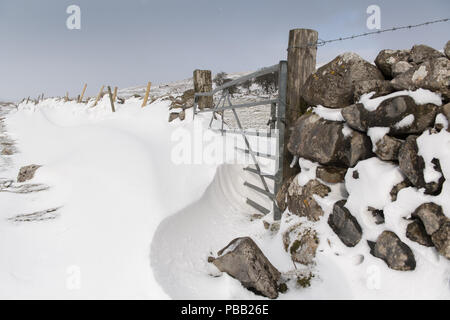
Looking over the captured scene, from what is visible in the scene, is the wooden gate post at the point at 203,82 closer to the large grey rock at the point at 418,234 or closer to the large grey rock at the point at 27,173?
the large grey rock at the point at 27,173

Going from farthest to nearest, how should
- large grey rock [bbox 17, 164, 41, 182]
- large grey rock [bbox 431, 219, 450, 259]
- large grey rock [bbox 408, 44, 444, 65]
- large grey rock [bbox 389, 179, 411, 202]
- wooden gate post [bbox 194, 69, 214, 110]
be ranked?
1. wooden gate post [bbox 194, 69, 214, 110]
2. large grey rock [bbox 17, 164, 41, 182]
3. large grey rock [bbox 408, 44, 444, 65]
4. large grey rock [bbox 389, 179, 411, 202]
5. large grey rock [bbox 431, 219, 450, 259]

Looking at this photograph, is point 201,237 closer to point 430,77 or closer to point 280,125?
point 280,125

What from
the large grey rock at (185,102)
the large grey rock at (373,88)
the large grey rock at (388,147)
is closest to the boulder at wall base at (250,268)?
the large grey rock at (388,147)

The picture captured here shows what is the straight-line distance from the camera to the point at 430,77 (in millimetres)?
2592

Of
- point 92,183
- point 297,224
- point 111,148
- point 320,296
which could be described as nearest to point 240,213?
point 297,224

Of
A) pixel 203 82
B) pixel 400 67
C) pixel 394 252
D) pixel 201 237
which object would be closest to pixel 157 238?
pixel 201 237

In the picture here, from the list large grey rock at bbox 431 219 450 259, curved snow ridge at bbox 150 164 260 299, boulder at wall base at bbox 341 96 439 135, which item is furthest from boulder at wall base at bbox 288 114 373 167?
curved snow ridge at bbox 150 164 260 299

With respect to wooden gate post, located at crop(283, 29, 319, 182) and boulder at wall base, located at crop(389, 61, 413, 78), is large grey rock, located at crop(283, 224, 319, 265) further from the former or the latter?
boulder at wall base, located at crop(389, 61, 413, 78)

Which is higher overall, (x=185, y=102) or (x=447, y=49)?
(x=185, y=102)

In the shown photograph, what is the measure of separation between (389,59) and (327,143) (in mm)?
1224

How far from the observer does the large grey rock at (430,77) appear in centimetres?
252

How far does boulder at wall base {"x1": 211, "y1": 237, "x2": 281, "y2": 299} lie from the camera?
301 cm

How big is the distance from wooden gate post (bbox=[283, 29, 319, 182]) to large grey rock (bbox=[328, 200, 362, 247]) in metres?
1.14
